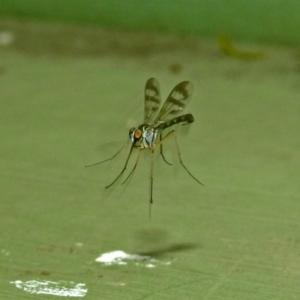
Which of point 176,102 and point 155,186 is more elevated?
point 176,102

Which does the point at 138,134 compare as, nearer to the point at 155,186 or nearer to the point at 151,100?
→ the point at 151,100

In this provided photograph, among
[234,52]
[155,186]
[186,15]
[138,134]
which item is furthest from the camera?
[186,15]

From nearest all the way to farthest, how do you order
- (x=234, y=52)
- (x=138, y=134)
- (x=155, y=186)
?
1. (x=138, y=134)
2. (x=155, y=186)
3. (x=234, y=52)

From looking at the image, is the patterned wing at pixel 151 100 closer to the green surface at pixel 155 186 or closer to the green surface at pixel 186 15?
the green surface at pixel 155 186

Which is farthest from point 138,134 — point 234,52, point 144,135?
point 234,52

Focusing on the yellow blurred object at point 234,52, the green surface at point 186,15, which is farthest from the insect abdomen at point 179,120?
the green surface at point 186,15

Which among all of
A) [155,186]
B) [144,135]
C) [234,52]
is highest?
[234,52]

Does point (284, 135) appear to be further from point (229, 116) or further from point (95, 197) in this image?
point (95, 197)

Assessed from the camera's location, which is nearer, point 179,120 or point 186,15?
point 179,120
